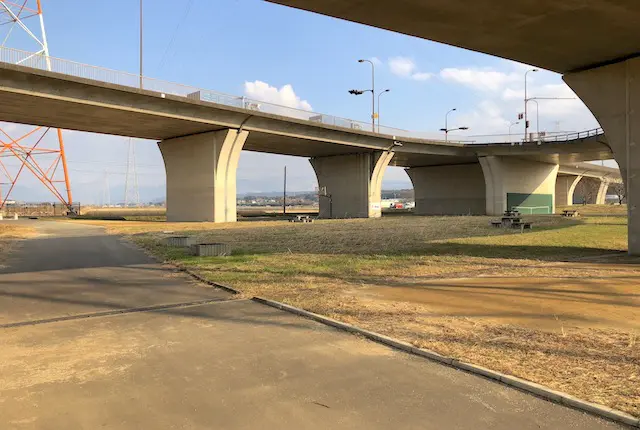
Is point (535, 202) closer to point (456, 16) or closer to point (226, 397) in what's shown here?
point (456, 16)

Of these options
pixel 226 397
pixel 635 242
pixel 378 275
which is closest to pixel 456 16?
pixel 378 275

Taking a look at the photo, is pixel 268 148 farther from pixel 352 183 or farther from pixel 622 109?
pixel 622 109

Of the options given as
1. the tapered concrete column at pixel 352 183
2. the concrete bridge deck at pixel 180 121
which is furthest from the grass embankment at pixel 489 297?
the tapered concrete column at pixel 352 183

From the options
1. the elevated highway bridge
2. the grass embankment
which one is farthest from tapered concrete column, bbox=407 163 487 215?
the grass embankment

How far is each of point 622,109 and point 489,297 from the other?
11150 millimetres

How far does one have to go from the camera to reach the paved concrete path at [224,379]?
13.6 feet

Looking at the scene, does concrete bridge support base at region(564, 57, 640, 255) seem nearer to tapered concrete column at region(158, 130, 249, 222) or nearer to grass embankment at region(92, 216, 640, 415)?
grass embankment at region(92, 216, 640, 415)

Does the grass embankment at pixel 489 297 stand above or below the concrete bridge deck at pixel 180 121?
below

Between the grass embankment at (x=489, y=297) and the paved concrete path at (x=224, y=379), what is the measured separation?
31.7 inches

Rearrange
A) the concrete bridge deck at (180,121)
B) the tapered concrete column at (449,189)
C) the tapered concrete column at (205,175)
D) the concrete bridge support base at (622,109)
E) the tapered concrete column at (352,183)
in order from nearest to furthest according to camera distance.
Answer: the concrete bridge support base at (622,109) < the concrete bridge deck at (180,121) < the tapered concrete column at (205,175) < the tapered concrete column at (352,183) < the tapered concrete column at (449,189)

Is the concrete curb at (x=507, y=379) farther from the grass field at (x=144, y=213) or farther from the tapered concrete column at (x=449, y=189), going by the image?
the tapered concrete column at (x=449, y=189)

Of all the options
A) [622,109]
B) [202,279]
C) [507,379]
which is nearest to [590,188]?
[622,109]

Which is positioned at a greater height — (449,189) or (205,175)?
(205,175)

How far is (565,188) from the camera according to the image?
10694 centimetres
